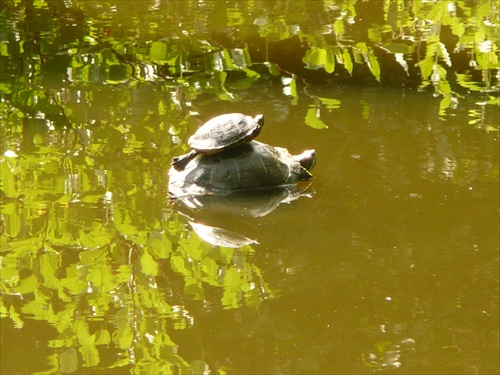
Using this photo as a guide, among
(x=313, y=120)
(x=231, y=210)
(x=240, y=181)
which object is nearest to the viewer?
(x=231, y=210)

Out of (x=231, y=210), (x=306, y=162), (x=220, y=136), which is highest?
(x=220, y=136)

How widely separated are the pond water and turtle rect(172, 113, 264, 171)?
0.23 m

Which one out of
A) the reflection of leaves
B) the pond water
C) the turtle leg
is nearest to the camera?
the pond water

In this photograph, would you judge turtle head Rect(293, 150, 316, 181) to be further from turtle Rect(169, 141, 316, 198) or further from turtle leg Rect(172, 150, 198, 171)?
→ turtle leg Rect(172, 150, 198, 171)

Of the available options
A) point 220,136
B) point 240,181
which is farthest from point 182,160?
point 240,181

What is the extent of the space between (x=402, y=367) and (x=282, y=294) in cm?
78

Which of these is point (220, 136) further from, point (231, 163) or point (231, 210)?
point (231, 210)

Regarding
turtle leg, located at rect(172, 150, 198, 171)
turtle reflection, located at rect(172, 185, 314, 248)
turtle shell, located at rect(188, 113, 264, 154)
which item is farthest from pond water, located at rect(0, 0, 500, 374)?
turtle shell, located at rect(188, 113, 264, 154)

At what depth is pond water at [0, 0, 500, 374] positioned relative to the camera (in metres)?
Result: 3.88

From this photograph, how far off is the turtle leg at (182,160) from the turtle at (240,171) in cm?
2

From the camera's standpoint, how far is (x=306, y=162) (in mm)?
5574

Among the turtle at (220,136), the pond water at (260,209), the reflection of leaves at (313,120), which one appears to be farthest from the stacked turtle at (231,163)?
the reflection of leaves at (313,120)

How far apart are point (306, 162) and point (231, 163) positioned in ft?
1.48

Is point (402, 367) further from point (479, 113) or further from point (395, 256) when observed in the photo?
point (479, 113)
